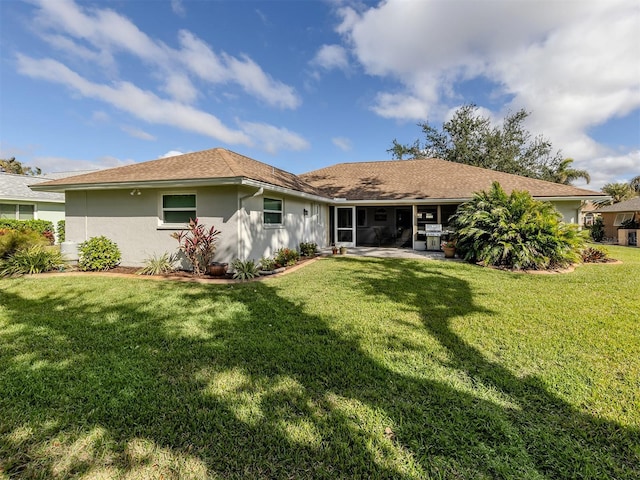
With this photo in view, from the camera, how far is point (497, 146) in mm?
28453

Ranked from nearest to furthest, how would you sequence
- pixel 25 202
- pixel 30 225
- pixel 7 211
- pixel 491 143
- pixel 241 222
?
pixel 241 222
pixel 30 225
pixel 7 211
pixel 25 202
pixel 491 143

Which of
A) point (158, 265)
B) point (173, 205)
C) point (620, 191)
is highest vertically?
point (620, 191)

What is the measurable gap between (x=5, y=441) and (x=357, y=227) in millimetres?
15844

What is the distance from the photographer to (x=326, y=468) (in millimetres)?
2021

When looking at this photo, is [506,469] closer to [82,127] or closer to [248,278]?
[248,278]

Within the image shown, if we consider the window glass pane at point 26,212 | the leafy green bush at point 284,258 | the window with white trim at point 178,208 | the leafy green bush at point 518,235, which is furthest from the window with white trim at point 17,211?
the leafy green bush at point 518,235

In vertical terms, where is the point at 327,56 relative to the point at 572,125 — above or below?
below

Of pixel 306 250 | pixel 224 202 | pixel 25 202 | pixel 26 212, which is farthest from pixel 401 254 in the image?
pixel 26 212

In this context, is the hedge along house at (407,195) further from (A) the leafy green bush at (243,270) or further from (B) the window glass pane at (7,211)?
(B) the window glass pane at (7,211)

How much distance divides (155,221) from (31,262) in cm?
341

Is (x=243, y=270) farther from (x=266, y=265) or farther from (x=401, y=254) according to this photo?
(x=401, y=254)

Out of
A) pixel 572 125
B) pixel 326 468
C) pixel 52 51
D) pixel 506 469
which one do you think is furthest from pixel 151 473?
pixel 572 125

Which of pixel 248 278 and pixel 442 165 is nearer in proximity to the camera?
pixel 248 278

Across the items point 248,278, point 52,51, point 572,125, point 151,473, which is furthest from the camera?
point 572,125
